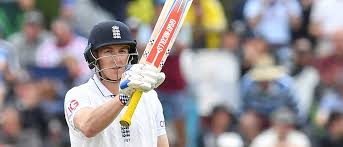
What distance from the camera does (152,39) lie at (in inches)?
266

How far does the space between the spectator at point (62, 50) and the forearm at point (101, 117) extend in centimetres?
791

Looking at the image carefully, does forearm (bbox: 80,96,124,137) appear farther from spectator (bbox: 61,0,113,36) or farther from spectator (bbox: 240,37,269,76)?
spectator (bbox: 61,0,113,36)

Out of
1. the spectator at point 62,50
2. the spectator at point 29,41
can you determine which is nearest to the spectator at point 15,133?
the spectator at point 62,50

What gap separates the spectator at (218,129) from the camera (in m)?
13.9

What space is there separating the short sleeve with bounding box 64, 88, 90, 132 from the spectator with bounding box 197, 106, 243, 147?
6700mm

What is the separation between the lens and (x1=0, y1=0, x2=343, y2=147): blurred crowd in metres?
13.7

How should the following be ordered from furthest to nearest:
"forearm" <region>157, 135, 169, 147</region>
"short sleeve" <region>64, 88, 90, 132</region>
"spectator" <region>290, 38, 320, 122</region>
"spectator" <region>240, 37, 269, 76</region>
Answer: "spectator" <region>240, 37, 269, 76</region>
"spectator" <region>290, 38, 320, 122</region>
"forearm" <region>157, 135, 169, 147</region>
"short sleeve" <region>64, 88, 90, 132</region>

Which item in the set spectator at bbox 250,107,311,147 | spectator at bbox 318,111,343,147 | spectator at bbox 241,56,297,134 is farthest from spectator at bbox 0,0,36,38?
spectator at bbox 318,111,343,147

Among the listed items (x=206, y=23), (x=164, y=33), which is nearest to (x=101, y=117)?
(x=164, y=33)

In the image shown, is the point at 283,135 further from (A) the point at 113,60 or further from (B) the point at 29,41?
(A) the point at 113,60

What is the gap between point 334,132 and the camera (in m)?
13.7

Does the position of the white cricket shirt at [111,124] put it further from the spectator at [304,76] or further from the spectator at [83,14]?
the spectator at [83,14]

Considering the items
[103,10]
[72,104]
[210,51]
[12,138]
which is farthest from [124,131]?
[103,10]

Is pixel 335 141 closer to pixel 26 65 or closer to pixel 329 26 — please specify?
pixel 329 26
